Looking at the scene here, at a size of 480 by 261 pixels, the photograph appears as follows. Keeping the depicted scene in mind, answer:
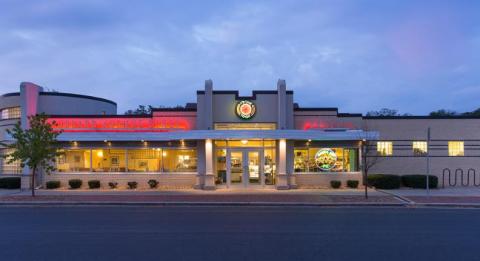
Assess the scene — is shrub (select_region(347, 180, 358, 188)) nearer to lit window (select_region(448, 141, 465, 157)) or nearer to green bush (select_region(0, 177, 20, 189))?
lit window (select_region(448, 141, 465, 157))

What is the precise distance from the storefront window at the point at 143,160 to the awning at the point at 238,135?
4.43 ft

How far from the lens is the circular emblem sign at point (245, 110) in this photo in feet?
75.3

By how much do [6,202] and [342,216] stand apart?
14.4 metres

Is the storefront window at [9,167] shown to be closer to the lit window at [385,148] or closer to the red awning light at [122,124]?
the red awning light at [122,124]

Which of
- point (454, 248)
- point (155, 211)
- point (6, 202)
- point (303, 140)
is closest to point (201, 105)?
point (303, 140)

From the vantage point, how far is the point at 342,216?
13734 mm

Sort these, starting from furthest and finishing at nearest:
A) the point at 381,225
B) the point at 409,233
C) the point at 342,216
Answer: the point at 342,216, the point at 381,225, the point at 409,233

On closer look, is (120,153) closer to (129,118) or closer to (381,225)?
(129,118)

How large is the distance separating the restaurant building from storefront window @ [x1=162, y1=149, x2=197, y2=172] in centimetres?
6

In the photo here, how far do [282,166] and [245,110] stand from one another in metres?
3.83

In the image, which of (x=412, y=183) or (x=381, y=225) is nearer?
(x=381, y=225)

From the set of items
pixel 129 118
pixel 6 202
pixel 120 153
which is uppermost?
pixel 129 118

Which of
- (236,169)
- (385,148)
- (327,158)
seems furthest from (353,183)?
(236,169)

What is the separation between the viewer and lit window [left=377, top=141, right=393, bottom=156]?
963 inches
